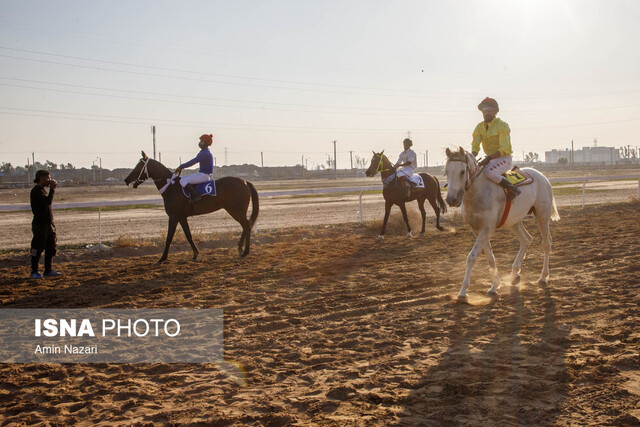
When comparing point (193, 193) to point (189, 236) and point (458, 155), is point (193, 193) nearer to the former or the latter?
point (189, 236)

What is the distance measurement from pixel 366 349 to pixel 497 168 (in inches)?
149

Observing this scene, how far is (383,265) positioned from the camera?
1002cm

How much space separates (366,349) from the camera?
16.9 feet

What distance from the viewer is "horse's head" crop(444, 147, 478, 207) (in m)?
6.98

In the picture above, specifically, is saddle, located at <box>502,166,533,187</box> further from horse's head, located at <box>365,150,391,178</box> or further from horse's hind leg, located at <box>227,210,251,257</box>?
horse's head, located at <box>365,150,391,178</box>

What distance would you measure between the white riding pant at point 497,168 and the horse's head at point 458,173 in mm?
355

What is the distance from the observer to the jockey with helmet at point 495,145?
7.62 metres

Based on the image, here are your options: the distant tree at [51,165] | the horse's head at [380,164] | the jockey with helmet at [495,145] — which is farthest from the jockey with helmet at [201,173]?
the distant tree at [51,165]

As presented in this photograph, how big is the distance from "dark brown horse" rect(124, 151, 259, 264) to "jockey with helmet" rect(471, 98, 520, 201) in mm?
5714

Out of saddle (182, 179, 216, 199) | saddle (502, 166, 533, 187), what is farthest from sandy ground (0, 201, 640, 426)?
saddle (182, 179, 216, 199)

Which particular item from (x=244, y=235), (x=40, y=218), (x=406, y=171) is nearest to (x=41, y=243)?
(x=40, y=218)

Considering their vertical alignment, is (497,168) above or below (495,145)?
below

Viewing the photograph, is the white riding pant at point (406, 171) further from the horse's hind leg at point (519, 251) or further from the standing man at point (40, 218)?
the standing man at point (40, 218)

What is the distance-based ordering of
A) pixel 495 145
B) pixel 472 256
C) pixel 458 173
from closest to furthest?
pixel 458 173 < pixel 472 256 < pixel 495 145
